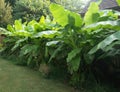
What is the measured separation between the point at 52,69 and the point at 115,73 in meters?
1.87

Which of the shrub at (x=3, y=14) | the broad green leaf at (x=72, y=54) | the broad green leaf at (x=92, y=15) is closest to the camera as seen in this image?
the broad green leaf at (x=72, y=54)

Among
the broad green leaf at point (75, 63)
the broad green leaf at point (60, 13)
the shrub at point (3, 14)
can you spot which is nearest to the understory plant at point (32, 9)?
the shrub at point (3, 14)

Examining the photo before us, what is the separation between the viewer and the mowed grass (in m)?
5.01

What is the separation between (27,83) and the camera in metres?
5.52

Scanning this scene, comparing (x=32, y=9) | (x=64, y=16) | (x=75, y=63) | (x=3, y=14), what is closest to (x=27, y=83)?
(x=75, y=63)

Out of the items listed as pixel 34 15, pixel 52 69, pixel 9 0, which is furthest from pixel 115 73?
pixel 9 0

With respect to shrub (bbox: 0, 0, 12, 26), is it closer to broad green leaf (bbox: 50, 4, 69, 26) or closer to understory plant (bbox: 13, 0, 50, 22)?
understory plant (bbox: 13, 0, 50, 22)

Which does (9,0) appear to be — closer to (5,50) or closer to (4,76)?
(5,50)

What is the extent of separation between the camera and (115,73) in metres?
5.02

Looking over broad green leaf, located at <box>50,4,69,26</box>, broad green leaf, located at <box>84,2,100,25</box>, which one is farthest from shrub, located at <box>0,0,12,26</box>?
broad green leaf, located at <box>84,2,100,25</box>

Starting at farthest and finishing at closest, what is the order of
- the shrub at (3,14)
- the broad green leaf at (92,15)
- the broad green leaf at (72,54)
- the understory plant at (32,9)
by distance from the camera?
the understory plant at (32,9) → the shrub at (3,14) → the broad green leaf at (92,15) → the broad green leaf at (72,54)

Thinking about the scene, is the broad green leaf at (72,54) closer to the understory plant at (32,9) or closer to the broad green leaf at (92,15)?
the broad green leaf at (92,15)

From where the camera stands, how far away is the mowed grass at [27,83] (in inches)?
197

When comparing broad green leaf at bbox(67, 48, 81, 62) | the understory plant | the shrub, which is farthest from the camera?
the understory plant
